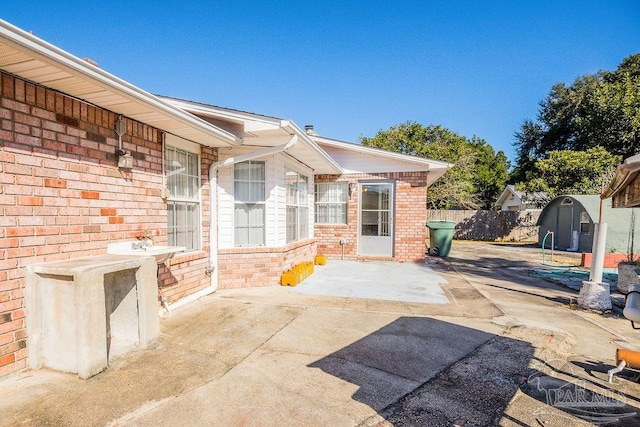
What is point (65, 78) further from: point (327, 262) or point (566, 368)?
point (327, 262)

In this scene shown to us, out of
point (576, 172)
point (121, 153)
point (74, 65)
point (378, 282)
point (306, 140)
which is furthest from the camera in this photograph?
point (576, 172)

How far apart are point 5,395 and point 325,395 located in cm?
253

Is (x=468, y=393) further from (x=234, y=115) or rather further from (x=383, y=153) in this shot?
(x=383, y=153)

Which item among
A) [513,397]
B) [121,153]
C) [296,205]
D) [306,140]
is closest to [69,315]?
[121,153]

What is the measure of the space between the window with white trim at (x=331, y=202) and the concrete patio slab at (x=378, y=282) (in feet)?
4.94

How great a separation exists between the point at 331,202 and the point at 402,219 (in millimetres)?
2214

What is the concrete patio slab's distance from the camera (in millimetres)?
5645

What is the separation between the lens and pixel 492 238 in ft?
60.3

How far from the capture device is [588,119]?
717 inches

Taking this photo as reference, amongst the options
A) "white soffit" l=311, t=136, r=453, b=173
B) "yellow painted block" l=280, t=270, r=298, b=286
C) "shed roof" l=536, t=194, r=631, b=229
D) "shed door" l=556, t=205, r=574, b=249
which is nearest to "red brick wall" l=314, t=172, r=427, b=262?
"white soffit" l=311, t=136, r=453, b=173

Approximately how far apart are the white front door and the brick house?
59 centimetres

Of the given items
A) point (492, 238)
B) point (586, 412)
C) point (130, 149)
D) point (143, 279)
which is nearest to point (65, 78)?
point (130, 149)

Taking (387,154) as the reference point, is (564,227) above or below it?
below

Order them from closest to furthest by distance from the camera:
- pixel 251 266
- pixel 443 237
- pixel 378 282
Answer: pixel 251 266 → pixel 378 282 → pixel 443 237
